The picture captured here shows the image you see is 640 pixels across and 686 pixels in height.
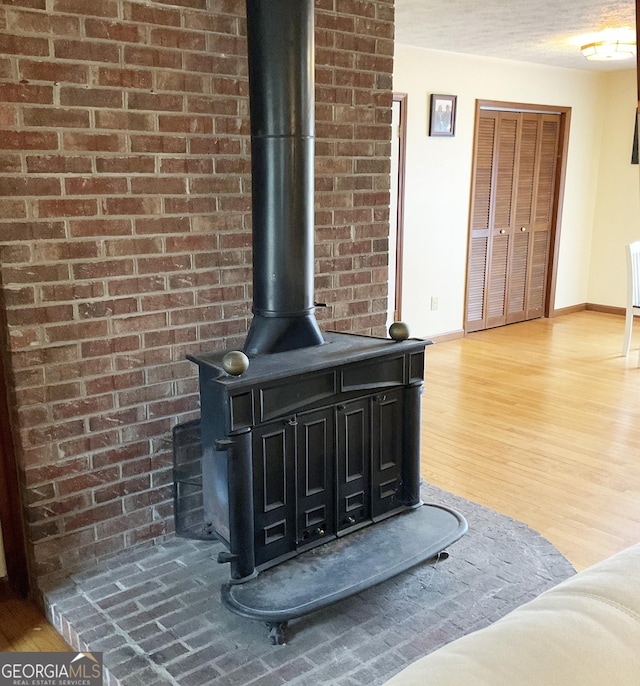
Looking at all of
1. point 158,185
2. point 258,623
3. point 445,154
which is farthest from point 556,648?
point 445,154

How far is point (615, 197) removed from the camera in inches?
255

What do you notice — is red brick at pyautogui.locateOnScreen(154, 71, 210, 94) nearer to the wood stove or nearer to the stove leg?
the wood stove

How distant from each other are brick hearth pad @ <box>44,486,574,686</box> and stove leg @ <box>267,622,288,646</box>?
19 millimetres

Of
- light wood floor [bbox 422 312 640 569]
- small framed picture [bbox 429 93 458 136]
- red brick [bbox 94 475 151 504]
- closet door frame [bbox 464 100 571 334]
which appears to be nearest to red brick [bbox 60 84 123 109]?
red brick [bbox 94 475 151 504]

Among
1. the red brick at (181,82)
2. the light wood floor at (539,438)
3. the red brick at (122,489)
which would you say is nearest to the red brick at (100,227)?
the red brick at (181,82)

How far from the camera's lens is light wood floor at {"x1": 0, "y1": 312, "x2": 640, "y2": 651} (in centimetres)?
267

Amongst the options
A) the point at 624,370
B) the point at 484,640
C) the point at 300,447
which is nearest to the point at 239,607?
the point at 300,447

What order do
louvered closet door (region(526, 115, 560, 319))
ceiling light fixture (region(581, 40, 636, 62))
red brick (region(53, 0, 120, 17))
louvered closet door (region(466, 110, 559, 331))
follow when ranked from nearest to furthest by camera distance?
red brick (region(53, 0, 120, 17))
ceiling light fixture (region(581, 40, 636, 62))
louvered closet door (region(466, 110, 559, 331))
louvered closet door (region(526, 115, 560, 319))

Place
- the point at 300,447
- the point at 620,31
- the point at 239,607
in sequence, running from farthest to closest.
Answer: the point at 620,31
the point at 300,447
the point at 239,607

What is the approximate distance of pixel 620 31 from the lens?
433 centimetres

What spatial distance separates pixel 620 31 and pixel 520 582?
12.0ft

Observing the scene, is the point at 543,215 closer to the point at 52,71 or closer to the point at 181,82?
the point at 181,82

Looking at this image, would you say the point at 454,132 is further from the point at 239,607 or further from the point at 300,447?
the point at 239,607

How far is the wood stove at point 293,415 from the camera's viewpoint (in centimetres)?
199
